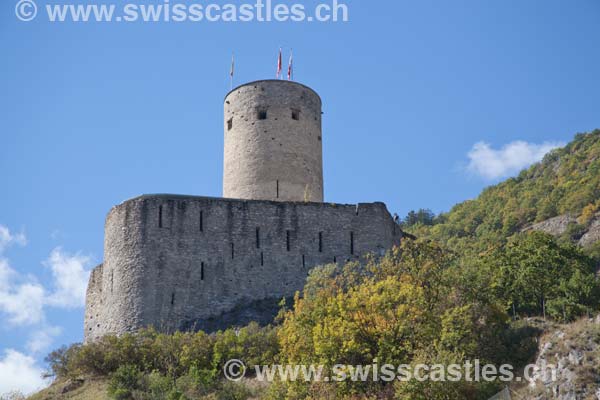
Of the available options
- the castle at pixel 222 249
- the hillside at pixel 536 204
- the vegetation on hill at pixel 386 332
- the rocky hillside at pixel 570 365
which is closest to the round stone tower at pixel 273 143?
the castle at pixel 222 249

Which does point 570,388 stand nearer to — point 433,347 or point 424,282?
point 433,347

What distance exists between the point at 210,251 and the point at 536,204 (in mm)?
45102

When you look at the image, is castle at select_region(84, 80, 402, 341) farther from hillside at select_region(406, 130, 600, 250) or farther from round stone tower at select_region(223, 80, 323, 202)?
hillside at select_region(406, 130, 600, 250)

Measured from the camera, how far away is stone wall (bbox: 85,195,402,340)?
3969cm

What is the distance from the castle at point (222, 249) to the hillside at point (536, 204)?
80.4 feet

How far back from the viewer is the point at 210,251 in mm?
40594

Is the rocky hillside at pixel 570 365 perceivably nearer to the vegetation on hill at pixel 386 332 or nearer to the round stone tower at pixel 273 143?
the vegetation on hill at pixel 386 332

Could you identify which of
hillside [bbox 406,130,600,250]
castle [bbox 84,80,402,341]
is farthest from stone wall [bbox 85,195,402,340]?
hillside [bbox 406,130,600,250]

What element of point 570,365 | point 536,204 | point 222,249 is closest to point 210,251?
point 222,249

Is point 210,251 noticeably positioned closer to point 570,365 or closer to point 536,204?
point 570,365

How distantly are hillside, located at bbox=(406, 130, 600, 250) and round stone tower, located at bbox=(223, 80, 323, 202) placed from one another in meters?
22.9

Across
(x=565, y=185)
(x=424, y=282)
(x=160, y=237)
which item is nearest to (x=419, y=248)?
(x=424, y=282)

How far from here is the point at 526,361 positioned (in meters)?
31.8

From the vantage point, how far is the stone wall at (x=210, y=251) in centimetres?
3969
